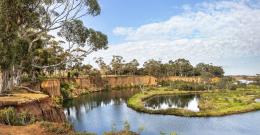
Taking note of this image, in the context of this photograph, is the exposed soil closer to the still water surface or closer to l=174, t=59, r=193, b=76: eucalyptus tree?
the still water surface

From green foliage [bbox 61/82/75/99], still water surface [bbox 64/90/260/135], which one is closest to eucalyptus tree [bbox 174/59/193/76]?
green foliage [bbox 61/82/75/99]

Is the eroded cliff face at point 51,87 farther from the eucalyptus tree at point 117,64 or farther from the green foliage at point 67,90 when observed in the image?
the eucalyptus tree at point 117,64

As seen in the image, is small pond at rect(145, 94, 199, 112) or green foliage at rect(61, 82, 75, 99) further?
green foliage at rect(61, 82, 75, 99)

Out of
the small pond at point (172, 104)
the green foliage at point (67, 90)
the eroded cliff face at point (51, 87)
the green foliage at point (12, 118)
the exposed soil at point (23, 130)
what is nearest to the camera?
the exposed soil at point (23, 130)

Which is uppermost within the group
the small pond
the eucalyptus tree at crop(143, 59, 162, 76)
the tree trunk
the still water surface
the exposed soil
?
the eucalyptus tree at crop(143, 59, 162, 76)

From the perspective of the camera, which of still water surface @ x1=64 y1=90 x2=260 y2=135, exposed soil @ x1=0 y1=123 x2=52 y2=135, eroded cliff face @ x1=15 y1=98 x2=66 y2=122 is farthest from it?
still water surface @ x1=64 y1=90 x2=260 y2=135

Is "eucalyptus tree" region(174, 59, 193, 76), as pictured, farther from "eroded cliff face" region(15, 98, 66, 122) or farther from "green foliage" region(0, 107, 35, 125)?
"green foliage" region(0, 107, 35, 125)

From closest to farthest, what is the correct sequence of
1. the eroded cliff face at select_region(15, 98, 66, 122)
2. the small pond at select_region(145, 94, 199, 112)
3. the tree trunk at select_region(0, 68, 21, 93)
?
1. the eroded cliff face at select_region(15, 98, 66, 122)
2. the tree trunk at select_region(0, 68, 21, 93)
3. the small pond at select_region(145, 94, 199, 112)

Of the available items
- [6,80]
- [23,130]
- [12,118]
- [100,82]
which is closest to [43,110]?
[6,80]

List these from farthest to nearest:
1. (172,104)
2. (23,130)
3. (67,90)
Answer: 1. (67,90)
2. (172,104)
3. (23,130)

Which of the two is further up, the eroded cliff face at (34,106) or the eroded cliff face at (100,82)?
the eroded cliff face at (100,82)

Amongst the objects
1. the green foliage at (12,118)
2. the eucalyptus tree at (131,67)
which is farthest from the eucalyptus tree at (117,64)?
the green foliage at (12,118)

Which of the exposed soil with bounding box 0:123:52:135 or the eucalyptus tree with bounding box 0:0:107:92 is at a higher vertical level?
the eucalyptus tree with bounding box 0:0:107:92

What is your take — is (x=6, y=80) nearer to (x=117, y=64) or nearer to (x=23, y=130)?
(x=23, y=130)
